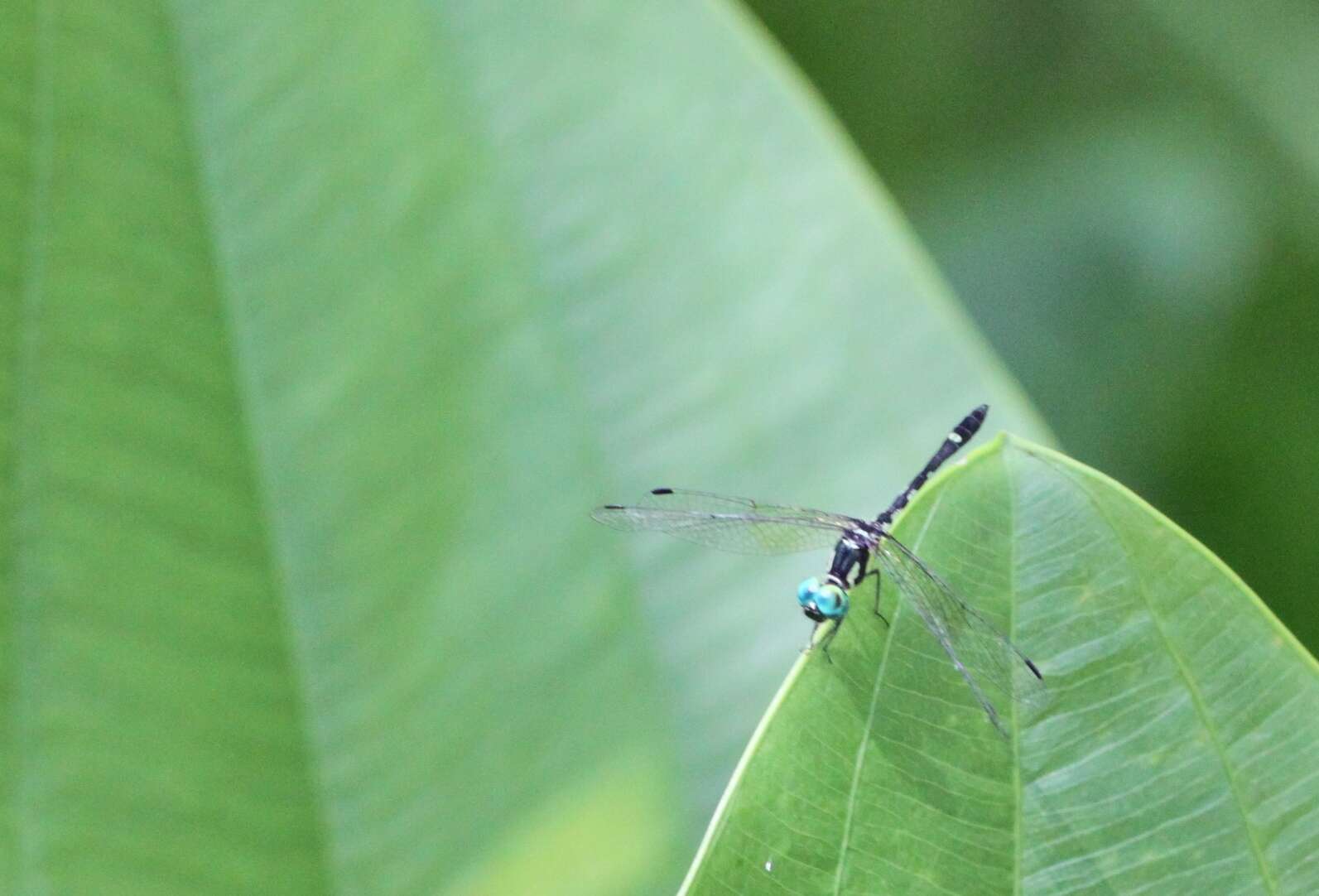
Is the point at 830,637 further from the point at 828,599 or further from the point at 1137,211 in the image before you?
the point at 1137,211

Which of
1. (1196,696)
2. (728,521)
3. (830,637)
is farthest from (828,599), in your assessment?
(1196,696)

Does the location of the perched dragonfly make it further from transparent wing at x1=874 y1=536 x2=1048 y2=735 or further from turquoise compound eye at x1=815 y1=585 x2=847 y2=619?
transparent wing at x1=874 y1=536 x2=1048 y2=735

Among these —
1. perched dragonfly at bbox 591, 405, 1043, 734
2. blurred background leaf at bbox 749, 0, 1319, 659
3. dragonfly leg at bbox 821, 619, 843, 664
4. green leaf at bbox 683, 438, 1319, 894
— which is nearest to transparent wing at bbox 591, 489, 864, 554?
perched dragonfly at bbox 591, 405, 1043, 734

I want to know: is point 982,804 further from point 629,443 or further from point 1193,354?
point 1193,354

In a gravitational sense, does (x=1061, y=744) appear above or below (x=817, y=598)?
below

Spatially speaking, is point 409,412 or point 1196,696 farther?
point 409,412

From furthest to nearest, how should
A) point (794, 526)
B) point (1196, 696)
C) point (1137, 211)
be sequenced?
point (1137, 211) → point (794, 526) → point (1196, 696)

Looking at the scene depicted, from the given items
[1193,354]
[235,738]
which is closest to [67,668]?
[235,738]
